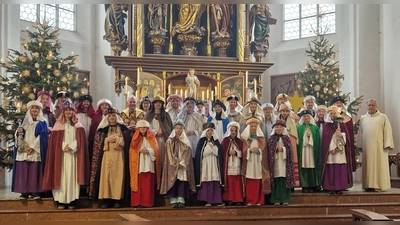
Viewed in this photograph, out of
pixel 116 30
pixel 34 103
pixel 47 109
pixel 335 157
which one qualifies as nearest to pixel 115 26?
pixel 116 30

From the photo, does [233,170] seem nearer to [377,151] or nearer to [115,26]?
[377,151]

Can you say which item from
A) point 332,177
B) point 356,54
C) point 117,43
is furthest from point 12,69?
point 356,54

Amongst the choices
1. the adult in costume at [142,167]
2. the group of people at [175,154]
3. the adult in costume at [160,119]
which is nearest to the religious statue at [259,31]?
the group of people at [175,154]

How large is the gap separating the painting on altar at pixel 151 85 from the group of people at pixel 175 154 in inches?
181

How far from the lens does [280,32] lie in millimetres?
18609

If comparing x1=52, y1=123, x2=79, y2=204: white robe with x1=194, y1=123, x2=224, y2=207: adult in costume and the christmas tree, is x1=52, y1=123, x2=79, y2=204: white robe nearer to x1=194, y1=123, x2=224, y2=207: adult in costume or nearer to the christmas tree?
x1=194, y1=123, x2=224, y2=207: adult in costume

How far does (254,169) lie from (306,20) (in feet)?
36.8

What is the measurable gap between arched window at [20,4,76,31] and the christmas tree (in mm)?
4223

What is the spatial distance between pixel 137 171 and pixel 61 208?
1400 mm

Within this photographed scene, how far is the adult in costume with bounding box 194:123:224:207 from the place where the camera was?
8117mm

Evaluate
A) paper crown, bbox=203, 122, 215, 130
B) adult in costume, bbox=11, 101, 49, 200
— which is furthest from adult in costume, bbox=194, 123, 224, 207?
adult in costume, bbox=11, 101, 49, 200

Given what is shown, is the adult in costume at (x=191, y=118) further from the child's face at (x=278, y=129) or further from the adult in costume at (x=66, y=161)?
the adult in costume at (x=66, y=161)

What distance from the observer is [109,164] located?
7.96 metres

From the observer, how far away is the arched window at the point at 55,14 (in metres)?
16.1
